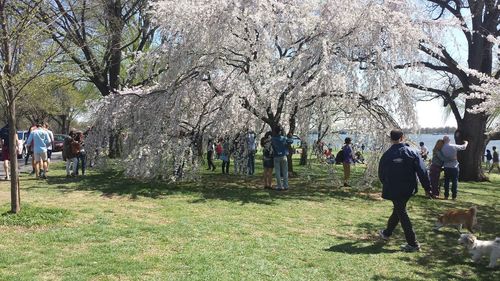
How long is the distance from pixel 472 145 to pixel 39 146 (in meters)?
15.1

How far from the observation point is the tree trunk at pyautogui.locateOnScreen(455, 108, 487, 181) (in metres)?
17.4

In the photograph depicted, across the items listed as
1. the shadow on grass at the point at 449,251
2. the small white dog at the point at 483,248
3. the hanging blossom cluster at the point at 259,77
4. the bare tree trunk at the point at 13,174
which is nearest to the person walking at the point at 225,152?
the hanging blossom cluster at the point at 259,77

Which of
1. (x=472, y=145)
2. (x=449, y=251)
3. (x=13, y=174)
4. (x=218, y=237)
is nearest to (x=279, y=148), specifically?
(x=218, y=237)

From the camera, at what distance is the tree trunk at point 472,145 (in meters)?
17.4

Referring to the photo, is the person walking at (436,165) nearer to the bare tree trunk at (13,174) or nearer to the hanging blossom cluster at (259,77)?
the hanging blossom cluster at (259,77)

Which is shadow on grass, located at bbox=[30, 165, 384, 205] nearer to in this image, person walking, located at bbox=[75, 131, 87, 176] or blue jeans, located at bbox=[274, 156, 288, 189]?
blue jeans, located at bbox=[274, 156, 288, 189]

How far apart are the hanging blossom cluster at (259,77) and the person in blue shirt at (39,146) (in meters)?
1.32

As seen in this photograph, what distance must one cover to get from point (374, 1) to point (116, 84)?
43.0ft

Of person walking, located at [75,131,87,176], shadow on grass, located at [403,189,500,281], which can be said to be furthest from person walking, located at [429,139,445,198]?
person walking, located at [75,131,87,176]

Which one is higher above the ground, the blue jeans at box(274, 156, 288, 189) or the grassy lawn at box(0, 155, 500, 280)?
the blue jeans at box(274, 156, 288, 189)

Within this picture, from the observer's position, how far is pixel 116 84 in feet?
68.7

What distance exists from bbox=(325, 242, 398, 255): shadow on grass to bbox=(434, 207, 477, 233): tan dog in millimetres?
1563

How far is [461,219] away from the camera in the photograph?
743 centimetres

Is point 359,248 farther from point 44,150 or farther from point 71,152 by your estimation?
point 44,150
